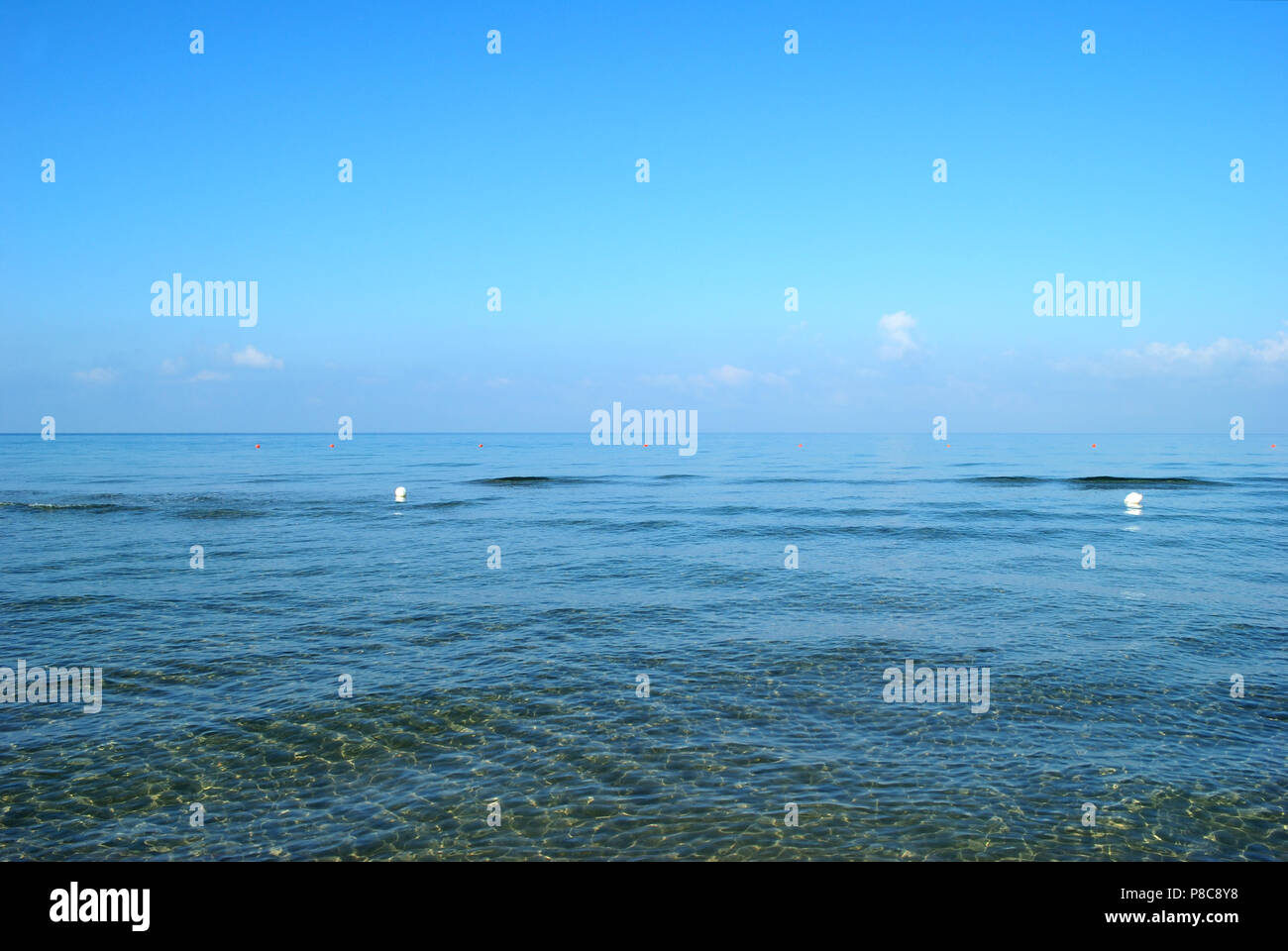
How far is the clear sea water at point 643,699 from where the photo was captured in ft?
33.1

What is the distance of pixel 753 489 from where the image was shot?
64.9 meters

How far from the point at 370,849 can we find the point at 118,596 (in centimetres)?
1836

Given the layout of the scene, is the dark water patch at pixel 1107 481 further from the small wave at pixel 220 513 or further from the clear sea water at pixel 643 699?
the small wave at pixel 220 513

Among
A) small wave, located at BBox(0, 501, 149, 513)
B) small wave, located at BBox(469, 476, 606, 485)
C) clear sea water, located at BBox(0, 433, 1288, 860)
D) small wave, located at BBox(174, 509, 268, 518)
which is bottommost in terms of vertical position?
clear sea water, located at BBox(0, 433, 1288, 860)

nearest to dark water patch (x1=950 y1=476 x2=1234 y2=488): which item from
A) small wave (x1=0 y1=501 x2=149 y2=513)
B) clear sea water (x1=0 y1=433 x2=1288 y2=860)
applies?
clear sea water (x1=0 y1=433 x2=1288 y2=860)

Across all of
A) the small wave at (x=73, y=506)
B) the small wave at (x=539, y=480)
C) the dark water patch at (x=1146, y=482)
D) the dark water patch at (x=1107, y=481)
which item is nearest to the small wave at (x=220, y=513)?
the small wave at (x=73, y=506)

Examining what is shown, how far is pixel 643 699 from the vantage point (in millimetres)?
14664

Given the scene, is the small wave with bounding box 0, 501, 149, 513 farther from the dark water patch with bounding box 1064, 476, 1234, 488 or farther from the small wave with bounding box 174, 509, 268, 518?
the dark water patch with bounding box 1064, 476, 1234, 488

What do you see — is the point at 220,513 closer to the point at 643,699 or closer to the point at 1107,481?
the point at 643,699

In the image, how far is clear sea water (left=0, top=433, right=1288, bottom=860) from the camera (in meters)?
10.1

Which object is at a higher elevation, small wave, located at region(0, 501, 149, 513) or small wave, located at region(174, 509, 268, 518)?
small wave, located at region(0, 501, 149, 513)
